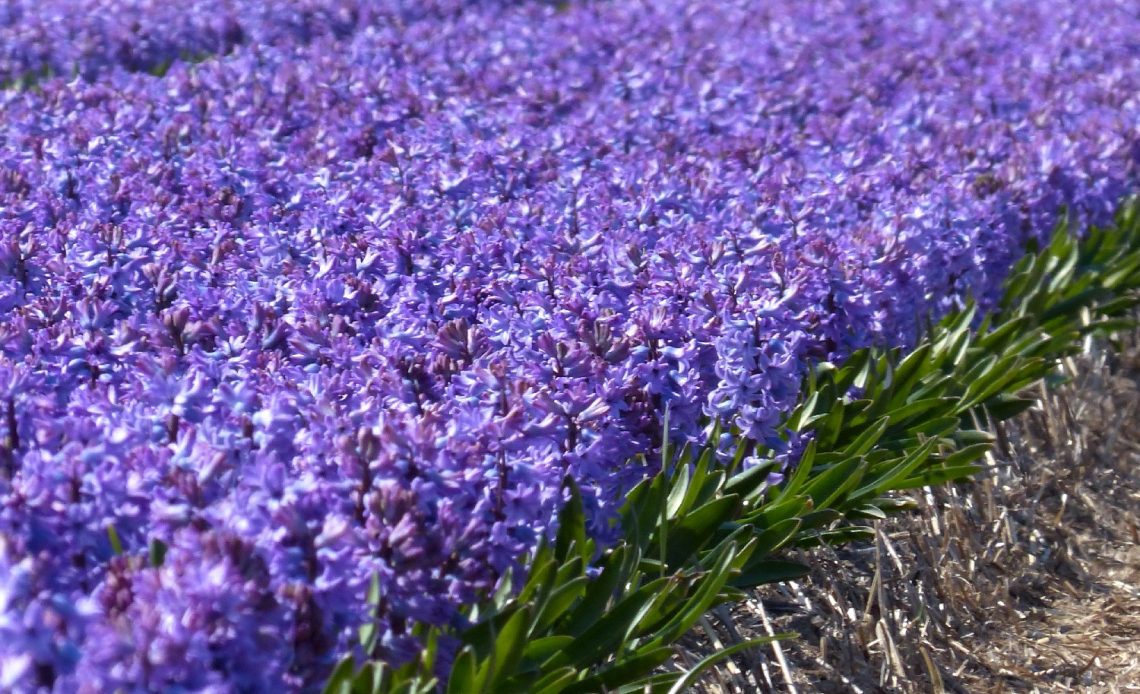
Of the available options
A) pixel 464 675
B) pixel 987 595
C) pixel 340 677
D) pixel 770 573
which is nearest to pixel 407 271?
pixel 770 573

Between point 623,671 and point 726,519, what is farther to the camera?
point 726,519

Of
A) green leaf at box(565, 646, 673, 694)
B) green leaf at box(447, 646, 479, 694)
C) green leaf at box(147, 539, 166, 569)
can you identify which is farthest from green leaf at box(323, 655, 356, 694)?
green leaf at box(565, 646, 673, 694)

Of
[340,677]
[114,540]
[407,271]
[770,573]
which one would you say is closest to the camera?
[340,677]

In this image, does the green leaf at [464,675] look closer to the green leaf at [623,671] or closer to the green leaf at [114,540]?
the green leaf at [623,671]

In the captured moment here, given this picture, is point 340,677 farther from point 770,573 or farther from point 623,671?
point 770,573

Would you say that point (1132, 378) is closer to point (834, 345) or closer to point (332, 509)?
point (834, 345)

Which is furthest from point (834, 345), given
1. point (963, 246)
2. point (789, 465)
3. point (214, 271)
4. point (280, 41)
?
point (280, 41)

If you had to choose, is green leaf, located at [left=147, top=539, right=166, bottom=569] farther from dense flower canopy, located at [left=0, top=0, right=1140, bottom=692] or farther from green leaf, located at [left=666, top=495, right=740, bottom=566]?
green leaf, located at [left=666, top=495, right=740, bottom=566]

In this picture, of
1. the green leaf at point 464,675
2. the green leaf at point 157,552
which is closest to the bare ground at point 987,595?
the green leaf at point 464,675
